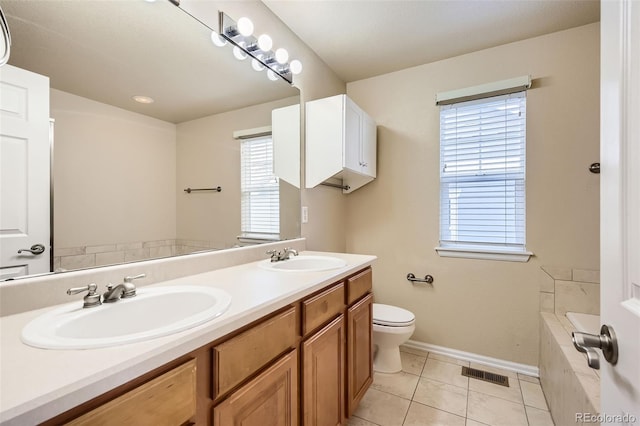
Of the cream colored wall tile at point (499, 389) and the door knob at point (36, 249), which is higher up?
the door knob at point (36, 249)

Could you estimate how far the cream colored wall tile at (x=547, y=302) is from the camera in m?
1.98

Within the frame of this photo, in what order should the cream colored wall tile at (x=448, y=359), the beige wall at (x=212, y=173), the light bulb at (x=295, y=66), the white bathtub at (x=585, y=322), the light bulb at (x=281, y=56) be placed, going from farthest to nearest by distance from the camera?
the cream colored wall tile at (x=448, y=359) < the light bulb at (x=295, y=66) < the light bulb at (x=281, y=56) < the white bathtub at (x=585, y=322) < the beige wall at (x=212, y=173)

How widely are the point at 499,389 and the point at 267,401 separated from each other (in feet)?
5.78

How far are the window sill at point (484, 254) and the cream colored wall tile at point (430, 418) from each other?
110 cm

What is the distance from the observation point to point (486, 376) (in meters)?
2.01

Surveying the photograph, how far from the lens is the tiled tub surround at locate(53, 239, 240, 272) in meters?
0.94

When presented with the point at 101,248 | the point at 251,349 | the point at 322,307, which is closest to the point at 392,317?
the point at 322,307

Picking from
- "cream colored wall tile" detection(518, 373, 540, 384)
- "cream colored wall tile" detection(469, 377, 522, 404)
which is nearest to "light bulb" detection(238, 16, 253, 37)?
"cream colored wall tile" detection(469, 377, 522, 404)

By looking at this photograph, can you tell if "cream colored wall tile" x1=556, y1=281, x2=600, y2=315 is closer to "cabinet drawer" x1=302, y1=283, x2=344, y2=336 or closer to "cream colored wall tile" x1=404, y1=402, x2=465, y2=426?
"cream colored wall tile" x1=404, y1=402, x2=465, y2=426

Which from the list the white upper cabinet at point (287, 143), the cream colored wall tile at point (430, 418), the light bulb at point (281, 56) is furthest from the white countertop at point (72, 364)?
the light bulb at point (281, 56)

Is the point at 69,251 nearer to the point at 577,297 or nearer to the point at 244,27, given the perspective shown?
the point at 244,27

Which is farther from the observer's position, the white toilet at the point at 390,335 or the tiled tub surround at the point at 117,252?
the white toilet at the point at 390,335

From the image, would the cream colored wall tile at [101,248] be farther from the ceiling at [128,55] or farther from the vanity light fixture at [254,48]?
the vanity light fixture at [254,48]

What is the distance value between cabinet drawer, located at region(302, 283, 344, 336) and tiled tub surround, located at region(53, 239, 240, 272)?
628 mm
